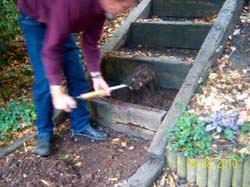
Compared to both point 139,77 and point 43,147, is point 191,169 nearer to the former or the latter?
point 139,77

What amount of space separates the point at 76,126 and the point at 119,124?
0.35 m

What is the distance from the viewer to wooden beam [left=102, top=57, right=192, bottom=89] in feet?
11.5

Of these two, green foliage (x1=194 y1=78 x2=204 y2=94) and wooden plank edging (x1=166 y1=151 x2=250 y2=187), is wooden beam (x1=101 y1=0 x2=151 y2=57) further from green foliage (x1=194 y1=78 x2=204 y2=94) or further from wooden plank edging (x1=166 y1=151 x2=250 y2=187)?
wooden plank edging (x1=166 y1=151 x2=250 y2=187)

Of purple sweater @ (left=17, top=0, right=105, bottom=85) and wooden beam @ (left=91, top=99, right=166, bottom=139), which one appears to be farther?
wooden beam @ (left=91, top=99, right=166, bottom=139)

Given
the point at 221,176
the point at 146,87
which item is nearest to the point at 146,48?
the point at 146,87

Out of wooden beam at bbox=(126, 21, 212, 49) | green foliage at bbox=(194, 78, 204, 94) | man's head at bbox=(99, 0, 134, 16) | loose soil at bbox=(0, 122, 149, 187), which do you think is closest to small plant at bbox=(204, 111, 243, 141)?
green foliage at bbox=(194, 78, 204, 94)

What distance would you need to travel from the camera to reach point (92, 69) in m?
2.72

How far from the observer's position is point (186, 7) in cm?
432

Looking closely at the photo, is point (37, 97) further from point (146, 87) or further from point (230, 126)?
point (230, 126)

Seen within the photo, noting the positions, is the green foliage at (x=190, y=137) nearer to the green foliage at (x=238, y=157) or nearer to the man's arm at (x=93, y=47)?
the green foliage at (x=238, y=157)

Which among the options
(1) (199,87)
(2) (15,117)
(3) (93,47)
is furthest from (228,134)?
(2) (15,117)

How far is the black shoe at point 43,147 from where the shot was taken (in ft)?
9.97

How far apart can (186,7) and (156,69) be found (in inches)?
42.2

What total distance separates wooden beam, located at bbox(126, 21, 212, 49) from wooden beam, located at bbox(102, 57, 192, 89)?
0.47 meters
